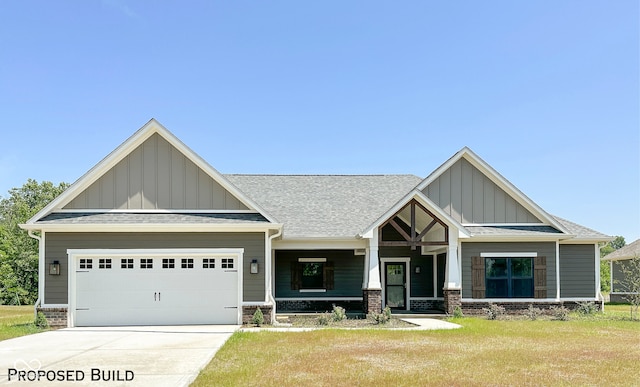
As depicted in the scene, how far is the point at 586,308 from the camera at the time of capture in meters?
21.0

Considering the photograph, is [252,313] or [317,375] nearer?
[317,375]

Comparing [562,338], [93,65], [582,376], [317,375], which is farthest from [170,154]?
[582,376]

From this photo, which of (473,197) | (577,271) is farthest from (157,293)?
(577,271)

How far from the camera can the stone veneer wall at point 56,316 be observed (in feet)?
58.0

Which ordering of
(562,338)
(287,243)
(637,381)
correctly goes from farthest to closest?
(287,243), (562,338), (637,381)

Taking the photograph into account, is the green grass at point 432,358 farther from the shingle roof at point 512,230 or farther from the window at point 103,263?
the window at point 103,263

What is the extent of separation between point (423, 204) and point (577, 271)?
22.3ft

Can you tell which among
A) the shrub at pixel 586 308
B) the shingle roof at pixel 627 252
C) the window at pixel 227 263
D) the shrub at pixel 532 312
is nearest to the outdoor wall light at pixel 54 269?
the window at pixel 227 263

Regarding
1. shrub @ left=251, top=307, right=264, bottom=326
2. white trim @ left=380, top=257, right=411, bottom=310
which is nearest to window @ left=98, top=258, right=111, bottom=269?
shrub @ left=251, top=307, right=264, bottom=326

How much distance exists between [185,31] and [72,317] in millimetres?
9197

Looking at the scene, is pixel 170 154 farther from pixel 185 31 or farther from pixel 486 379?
pixel 486 379

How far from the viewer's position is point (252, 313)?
18156mm

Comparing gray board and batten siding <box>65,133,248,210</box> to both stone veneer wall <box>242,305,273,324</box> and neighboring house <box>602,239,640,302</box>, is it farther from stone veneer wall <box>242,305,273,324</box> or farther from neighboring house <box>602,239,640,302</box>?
neighboring house <box>602,239,640,302</box>

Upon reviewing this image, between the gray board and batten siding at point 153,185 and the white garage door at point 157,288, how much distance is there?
5.00 ft
